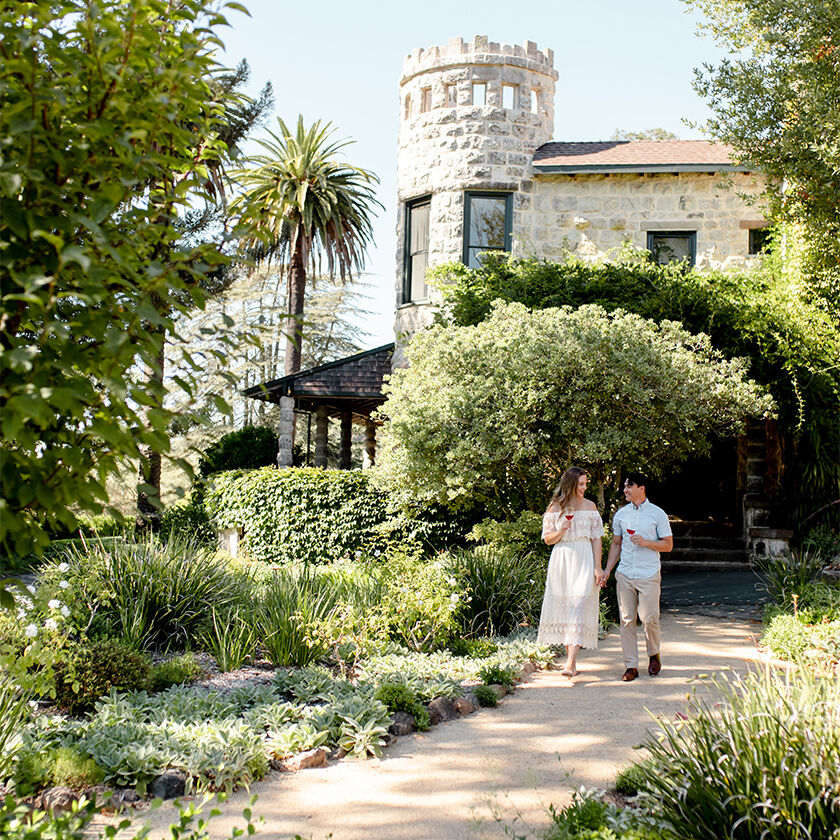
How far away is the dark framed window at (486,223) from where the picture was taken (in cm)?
1653

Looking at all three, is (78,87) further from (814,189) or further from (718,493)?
(718,493)

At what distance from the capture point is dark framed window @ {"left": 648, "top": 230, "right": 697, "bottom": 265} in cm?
1647

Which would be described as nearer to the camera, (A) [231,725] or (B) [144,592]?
(A) [231,725]

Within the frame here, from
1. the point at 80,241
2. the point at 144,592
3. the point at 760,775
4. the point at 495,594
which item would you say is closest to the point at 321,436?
the point at 495,594

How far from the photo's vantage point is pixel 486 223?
16.6m

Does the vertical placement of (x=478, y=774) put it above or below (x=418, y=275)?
below

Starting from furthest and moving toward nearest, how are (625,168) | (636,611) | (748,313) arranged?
(625,168)
(748,313)
(636,611)

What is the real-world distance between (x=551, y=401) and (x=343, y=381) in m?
10.1

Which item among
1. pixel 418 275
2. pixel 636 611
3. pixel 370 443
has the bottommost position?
pixel 636 611

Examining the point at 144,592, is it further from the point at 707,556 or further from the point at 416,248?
the point at 416,248

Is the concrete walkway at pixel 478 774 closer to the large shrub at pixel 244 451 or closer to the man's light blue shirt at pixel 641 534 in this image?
the man's light blue shirt at pixel 641 534

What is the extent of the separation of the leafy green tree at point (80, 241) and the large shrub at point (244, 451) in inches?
787

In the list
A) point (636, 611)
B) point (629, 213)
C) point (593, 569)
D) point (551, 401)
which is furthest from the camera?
point (629, 213)

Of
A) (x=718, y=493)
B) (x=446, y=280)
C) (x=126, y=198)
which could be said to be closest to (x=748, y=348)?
(x=446, y=280)
